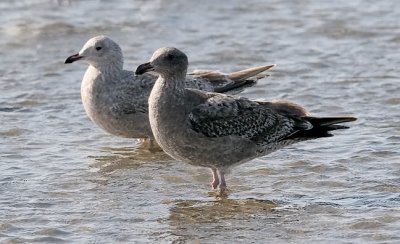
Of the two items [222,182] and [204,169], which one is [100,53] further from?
[222,182]

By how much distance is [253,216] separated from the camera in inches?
342

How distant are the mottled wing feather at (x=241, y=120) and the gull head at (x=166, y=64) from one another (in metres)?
0.39

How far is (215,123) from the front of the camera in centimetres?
925

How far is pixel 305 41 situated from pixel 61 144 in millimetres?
5043

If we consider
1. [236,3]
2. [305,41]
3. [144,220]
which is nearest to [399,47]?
[305,41]

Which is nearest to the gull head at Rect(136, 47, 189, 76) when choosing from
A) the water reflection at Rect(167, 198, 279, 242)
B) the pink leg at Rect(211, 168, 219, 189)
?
the pink leg at Rect(211, 168, 219, 189)

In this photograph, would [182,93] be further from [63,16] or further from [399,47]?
[63,16]

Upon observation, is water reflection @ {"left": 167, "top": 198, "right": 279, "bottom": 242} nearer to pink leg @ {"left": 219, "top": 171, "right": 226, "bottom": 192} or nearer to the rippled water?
the rippled water

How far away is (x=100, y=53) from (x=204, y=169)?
1.76 m

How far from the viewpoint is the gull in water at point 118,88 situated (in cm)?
1062

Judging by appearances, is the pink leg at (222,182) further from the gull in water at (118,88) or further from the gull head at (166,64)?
the gull in water at (118,88)

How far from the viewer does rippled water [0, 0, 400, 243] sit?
846 cm

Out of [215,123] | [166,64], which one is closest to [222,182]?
[215,123]

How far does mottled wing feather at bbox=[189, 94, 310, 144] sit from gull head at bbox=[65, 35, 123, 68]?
1873mm
